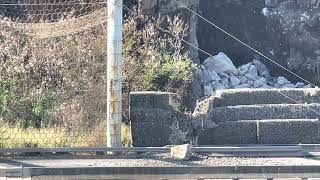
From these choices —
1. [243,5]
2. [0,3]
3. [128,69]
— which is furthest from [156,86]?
[243,5]

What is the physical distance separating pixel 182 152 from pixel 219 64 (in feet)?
37.9

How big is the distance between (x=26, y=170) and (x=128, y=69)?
7.46 metres

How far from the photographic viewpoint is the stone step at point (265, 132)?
11.2 metres

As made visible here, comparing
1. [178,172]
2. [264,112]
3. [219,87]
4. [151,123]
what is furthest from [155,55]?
[178,172]

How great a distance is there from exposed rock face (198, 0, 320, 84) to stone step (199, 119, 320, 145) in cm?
1002

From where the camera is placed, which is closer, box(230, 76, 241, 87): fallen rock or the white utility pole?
the white utility pole

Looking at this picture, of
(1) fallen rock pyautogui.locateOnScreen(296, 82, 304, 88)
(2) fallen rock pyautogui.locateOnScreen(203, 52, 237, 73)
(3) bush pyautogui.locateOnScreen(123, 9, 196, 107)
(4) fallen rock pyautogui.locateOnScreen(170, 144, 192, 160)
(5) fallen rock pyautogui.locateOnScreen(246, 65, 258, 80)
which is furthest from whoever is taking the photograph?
(1) fallen rock pyautogui.locateOnScreen(296, 82, 304, 88)

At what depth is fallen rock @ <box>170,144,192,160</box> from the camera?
27.9ft

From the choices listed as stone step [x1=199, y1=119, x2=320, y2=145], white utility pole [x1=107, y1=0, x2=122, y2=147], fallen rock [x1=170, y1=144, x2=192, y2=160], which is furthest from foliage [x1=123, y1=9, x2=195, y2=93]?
fallen rock [x1=170, y1=144, x2=192, y2=160]

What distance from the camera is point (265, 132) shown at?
36.9ft

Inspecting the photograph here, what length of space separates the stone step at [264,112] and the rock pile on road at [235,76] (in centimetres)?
596

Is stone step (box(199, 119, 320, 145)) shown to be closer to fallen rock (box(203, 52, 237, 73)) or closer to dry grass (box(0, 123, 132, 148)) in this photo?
dry grass (box(0, 123, 132, 148))

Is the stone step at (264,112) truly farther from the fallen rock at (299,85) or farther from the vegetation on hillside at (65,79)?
the fallen rock at (299,85)

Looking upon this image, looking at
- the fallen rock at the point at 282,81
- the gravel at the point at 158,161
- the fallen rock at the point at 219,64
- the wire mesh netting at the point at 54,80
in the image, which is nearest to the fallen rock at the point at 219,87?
the fallen rock at the point at 219,64
